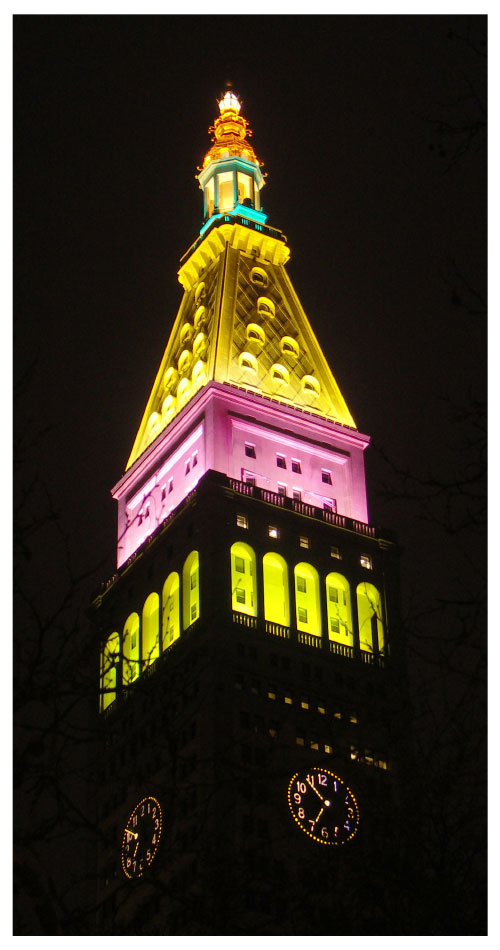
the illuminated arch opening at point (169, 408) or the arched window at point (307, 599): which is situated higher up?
the illuminated arch opening at point (169, 408)

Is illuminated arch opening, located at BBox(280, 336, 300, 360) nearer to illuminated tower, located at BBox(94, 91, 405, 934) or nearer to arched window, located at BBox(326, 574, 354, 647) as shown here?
illuminated tower, located at BBox(94, 91, 405, 934)

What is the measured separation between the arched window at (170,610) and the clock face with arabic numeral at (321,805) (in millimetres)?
11971

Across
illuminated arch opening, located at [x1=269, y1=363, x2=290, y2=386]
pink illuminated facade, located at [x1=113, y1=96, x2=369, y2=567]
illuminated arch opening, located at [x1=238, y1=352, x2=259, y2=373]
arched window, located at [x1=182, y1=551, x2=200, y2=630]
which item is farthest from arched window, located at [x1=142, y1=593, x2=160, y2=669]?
illuminated arch opening, located at [x1=269, y1=363, x2=290, y2=386]

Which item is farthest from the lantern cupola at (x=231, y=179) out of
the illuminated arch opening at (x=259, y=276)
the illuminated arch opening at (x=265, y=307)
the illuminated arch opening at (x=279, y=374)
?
the illuminated arch opening at (x=279, y=374)

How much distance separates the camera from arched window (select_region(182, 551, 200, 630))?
9006cm

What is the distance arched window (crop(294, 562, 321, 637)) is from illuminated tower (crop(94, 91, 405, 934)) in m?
0.12

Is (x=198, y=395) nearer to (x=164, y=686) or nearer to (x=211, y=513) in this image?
(x=211, y=513)

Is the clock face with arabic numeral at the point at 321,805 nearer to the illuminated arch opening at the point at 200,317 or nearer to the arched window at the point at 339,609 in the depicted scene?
the arched window at the point at 339,609

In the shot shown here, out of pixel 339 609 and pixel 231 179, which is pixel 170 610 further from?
pixel 231 179

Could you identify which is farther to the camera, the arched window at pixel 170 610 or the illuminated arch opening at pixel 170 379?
the illuminated arch opening at pixel 170 379

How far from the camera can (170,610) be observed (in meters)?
92.6

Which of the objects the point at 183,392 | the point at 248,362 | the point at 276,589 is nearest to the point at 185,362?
A: the point at 183,392

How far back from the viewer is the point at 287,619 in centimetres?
9100

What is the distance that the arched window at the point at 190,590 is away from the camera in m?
90.1
